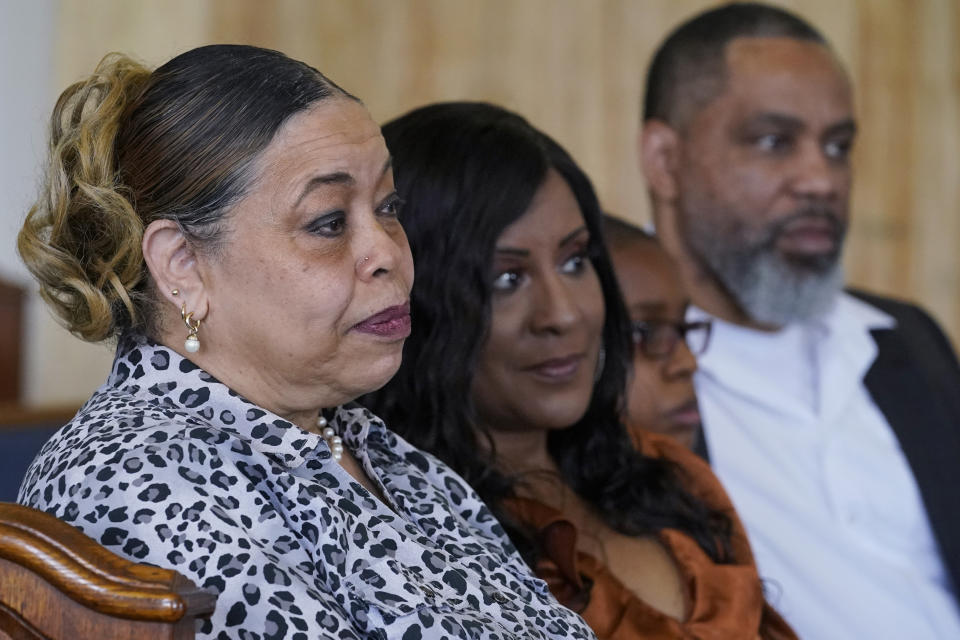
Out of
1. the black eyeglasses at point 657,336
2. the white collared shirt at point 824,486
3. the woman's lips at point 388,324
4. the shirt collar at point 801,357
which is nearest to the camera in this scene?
the woman's lips at point 388,324

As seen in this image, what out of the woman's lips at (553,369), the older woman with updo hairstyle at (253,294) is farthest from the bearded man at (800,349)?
the older woman with updo hairstyle at (253,294)

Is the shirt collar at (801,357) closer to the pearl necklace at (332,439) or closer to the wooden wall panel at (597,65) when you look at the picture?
the wooden wall panel at (597,65)

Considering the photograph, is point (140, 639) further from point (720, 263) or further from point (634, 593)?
point (720, 263)

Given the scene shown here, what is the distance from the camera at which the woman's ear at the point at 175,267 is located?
4.62 feet

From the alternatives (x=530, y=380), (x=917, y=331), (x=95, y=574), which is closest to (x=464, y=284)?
(x=530, y=380)

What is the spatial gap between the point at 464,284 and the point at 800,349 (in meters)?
1.66

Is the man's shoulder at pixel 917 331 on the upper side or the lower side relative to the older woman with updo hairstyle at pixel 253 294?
lower

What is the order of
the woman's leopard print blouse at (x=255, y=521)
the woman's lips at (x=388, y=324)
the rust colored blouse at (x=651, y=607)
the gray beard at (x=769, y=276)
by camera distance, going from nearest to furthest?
the woman's leopard print blouse at (x=255, y=521)
the woman's lips at (x=388, y=324)
the rust colored blouse at (x=651, y=607)
the gray beard at (x=769, y=276)

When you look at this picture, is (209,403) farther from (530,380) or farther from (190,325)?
(530,380)

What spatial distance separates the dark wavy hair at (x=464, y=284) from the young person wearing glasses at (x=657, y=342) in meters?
0.51

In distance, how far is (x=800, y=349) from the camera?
3334mm

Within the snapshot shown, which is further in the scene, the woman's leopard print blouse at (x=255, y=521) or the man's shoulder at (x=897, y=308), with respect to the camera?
the man's shoulder at (x=897, y=308)

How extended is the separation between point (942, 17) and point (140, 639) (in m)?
5.15

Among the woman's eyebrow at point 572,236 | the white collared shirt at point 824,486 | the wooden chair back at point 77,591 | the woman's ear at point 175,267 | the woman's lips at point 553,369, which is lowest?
the white collared shirt at point 824,486
